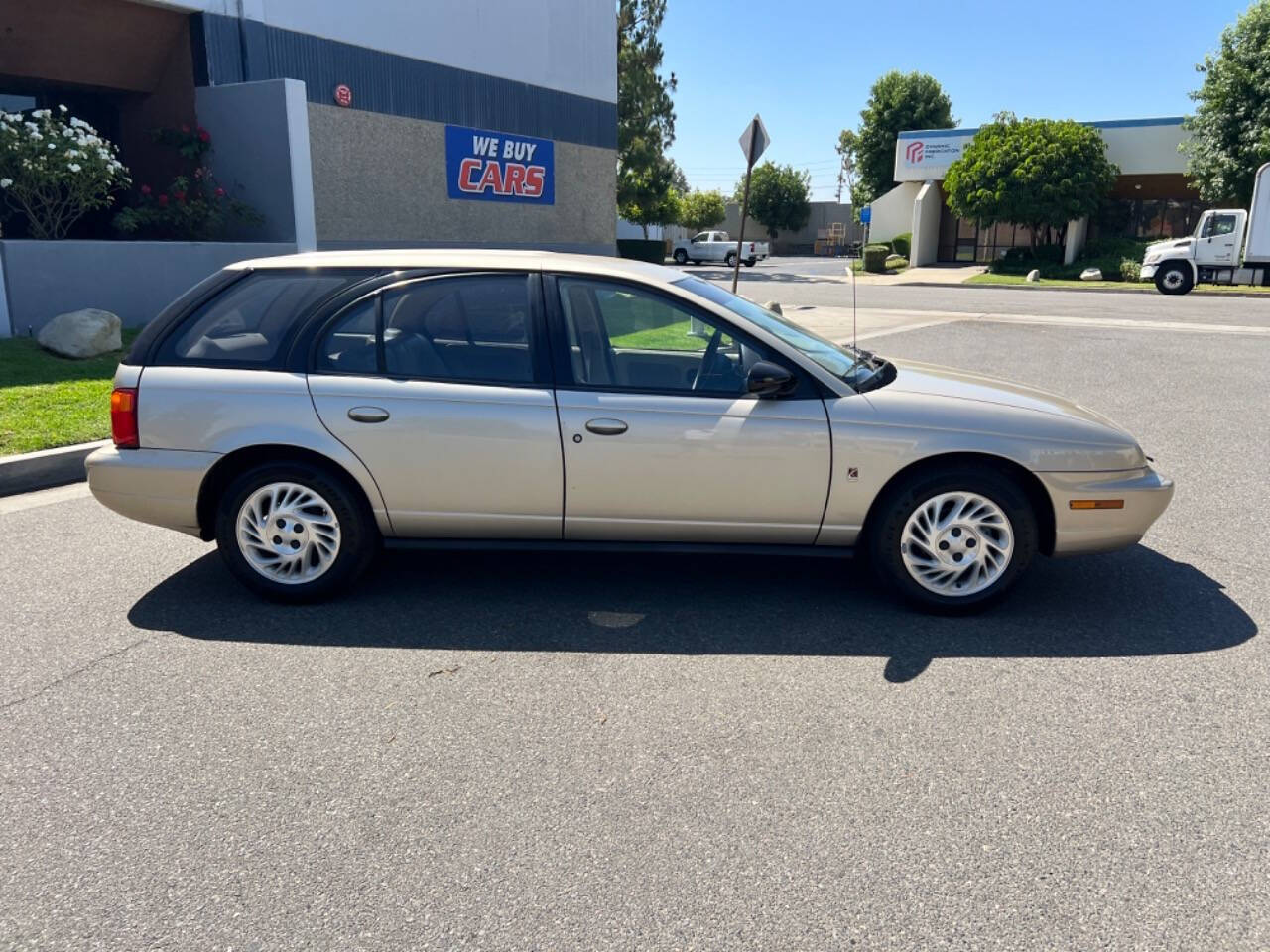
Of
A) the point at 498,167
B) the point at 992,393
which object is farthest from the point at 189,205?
the point at 992,393

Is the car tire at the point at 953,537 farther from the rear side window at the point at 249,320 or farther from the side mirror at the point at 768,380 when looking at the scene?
the rear side window at the point at 249,320

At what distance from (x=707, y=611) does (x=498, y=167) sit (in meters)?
16.4

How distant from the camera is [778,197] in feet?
238

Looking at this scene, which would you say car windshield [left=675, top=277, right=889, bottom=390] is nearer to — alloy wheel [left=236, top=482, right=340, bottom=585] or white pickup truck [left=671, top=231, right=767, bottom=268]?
alloy wheel [left=236, top=482, right=340, bottom=585]

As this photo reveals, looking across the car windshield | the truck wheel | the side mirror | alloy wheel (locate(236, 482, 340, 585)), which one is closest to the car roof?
the car windshield

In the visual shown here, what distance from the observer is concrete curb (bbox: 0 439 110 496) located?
6516 mm

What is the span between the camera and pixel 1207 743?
3289 mm

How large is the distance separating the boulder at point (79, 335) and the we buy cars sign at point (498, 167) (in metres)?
8.87

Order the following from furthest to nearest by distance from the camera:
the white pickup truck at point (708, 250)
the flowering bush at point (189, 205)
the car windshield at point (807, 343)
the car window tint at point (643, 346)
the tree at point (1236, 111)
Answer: the white pickup truck at point (708, 250) < the tree at point (1236, 111) < the flowering bush at point (189, 205) < the car windshield at point (807, 343) < the car window tint at point (643, 346)

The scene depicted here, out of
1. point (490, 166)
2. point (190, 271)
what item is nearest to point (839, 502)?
point (190, 271)

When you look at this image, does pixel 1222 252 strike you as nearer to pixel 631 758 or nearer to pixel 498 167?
pixel 498 167

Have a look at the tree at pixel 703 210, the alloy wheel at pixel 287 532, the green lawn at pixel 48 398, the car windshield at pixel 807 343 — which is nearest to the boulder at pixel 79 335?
the green lawn at pixel 48 398

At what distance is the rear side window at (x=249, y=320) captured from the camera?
4527mm

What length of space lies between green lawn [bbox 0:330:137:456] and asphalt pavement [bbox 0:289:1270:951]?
2265 millimetres
